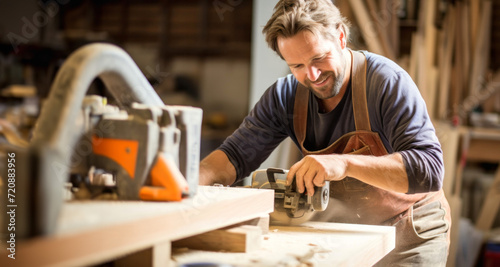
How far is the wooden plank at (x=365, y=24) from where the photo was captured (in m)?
4.14

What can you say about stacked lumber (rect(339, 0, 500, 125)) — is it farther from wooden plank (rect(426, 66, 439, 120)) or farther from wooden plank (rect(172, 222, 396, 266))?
wooden plank (rect(172, 222, 396, 266))

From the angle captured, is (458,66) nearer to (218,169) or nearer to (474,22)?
(474,22)

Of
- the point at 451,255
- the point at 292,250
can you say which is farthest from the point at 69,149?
the point at 451,255

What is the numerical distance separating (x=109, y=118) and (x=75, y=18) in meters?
10.2

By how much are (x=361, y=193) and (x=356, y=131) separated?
0.87 feet

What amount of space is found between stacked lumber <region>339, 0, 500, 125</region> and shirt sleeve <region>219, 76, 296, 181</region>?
1.93m

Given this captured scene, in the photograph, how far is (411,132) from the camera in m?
2.02

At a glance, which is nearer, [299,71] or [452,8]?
[299,71]

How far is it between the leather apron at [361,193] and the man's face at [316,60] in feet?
0.33

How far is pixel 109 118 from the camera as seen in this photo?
1.35 meters

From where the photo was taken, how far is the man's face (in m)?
2.14

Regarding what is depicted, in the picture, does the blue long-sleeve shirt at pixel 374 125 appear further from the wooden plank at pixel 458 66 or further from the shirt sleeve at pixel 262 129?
→ the wooden plank at pixel 458 66

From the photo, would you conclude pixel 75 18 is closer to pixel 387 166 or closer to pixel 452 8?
pixel 452 8

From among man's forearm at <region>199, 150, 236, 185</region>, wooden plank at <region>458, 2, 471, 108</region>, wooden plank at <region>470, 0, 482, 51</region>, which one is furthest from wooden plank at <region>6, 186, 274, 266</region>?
wooden plank at <region>470, 0, 482, 51</region>
